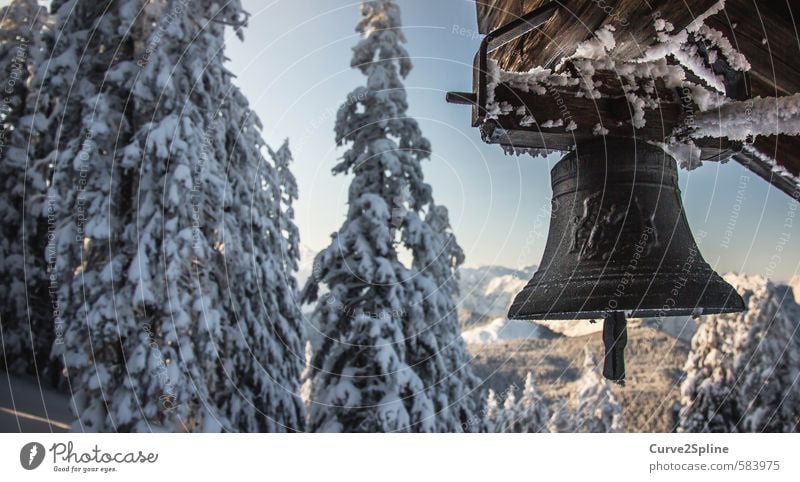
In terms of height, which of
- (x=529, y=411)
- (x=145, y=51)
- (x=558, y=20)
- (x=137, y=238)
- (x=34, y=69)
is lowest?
(x=529, y=411)

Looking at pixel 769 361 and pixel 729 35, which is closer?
pixel 729 35

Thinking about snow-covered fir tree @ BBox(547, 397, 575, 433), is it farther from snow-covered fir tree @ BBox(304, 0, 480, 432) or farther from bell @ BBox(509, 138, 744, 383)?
bell @ BBox(509, 138, 744, 383)

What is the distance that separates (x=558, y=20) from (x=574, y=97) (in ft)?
1.30

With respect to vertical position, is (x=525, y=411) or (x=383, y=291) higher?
(x=383, y=291)

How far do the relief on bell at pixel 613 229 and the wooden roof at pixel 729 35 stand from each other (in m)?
0.29

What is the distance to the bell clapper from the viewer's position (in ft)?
5.06

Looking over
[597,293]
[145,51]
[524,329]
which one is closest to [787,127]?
[597,293]

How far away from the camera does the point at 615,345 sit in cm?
157

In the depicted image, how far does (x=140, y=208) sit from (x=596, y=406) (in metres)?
12.8
